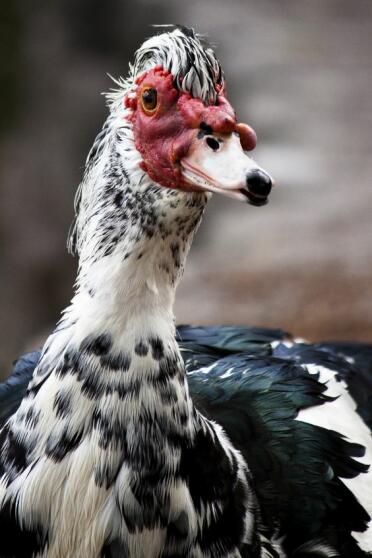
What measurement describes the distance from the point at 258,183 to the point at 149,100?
1.26 feet

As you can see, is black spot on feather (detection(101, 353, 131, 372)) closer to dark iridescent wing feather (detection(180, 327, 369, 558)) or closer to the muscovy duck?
the muscovy duck

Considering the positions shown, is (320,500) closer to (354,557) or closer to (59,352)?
(354,557)

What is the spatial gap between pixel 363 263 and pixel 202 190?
9.82 ft

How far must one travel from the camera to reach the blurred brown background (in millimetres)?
4586

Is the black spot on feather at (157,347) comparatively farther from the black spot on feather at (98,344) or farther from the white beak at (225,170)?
the white beak at (225,170)

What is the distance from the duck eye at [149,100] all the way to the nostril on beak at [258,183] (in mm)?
339

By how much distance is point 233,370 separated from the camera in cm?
249

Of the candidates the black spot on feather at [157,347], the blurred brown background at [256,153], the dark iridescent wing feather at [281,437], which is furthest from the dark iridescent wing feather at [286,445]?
the blurred brown background at [256,153]

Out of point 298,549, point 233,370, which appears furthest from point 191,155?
point 298,549

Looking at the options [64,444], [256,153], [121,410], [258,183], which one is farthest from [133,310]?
[256,153]

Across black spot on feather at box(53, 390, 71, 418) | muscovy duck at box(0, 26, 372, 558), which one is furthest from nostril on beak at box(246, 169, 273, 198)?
black spot on feather at box(53, 390, 71, 418)

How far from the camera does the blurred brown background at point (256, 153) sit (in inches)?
181

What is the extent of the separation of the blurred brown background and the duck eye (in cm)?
258

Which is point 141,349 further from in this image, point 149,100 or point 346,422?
point 346,422
